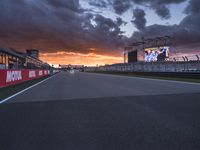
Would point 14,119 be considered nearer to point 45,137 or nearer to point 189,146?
point 45,137

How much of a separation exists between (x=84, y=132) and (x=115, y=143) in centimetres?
103

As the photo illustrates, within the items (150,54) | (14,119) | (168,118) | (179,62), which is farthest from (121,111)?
(150,54)

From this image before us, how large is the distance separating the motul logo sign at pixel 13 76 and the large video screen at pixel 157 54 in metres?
48.7

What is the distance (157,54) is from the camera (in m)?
70.2

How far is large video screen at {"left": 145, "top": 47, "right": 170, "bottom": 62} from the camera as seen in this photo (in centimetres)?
6838

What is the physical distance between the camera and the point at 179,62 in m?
35.0

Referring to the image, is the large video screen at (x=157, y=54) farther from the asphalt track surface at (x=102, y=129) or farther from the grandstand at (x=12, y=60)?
the asphalt track surface at (x=102, y=129)

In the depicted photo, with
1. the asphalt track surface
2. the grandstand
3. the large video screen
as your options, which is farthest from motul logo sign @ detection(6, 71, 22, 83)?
the large video screen

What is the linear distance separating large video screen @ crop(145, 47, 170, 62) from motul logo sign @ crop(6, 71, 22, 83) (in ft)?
160

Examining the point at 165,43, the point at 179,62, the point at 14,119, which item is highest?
the point at 165,43

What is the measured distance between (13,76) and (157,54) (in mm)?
54177

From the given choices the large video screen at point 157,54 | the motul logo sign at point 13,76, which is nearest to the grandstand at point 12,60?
the motul logo sign at point 13,76

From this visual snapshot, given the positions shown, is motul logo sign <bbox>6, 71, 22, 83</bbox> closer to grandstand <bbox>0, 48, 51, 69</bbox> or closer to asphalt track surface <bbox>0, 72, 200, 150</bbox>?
grandstand <bbox>0, 48, 51, 69</bbox>

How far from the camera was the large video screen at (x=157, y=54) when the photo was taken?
68.4 meters
